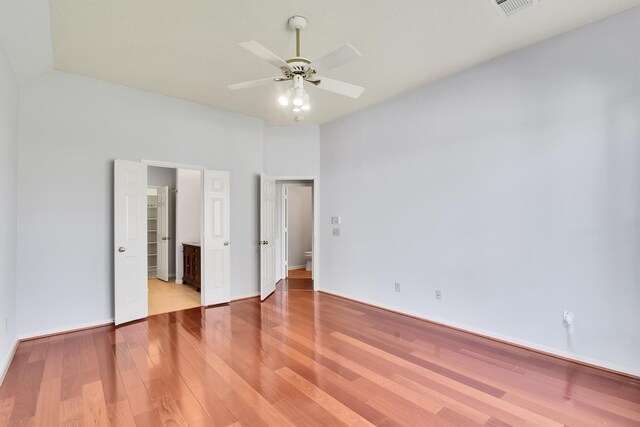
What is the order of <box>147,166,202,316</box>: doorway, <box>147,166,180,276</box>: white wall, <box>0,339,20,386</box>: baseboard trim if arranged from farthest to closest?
<box>147,166,180,276</box>: white wall, <box>147,166,202,316</box>: doorway, <box>0,339,20,386</box>: baseboard trim

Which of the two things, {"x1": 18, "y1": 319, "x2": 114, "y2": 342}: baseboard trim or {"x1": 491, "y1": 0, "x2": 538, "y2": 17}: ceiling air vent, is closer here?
{"x1": 491, "y1": 0, "x2": 538, "y2": 17}: ceiling air vent

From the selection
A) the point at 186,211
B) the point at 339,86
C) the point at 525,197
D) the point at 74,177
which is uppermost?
the point at 339,86

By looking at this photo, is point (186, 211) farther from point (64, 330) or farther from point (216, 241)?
point (64, 330)

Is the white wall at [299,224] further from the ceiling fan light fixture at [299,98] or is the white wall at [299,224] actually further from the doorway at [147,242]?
the ceiling fan light fixture at [299,98]

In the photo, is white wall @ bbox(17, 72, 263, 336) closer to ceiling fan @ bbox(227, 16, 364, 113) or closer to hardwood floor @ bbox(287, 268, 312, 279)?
ceiling fan @ bbox(227, 16, 364, 113)

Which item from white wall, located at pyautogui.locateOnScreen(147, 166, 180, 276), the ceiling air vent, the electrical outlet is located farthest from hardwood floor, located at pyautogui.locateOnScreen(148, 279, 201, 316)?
the ceiling air vent

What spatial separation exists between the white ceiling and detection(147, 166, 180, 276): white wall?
309 cm

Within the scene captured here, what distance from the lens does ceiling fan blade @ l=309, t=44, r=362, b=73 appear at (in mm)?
2275

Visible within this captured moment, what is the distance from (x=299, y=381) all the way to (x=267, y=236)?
10.3ft

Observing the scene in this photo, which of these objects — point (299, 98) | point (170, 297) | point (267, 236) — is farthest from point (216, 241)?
point (299, 98)

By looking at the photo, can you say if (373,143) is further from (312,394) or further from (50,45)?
(50,45)

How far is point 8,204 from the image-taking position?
3.05 metres

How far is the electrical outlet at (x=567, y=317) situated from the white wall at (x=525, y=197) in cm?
5

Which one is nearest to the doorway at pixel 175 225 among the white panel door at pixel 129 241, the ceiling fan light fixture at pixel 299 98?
the white panel door at pixel 129 241
